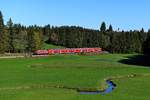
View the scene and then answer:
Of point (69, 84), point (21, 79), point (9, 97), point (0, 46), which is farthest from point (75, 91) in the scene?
point (0, 46)

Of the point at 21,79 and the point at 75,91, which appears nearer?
the point at 75,91

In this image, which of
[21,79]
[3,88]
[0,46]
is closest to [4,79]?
[21,79]

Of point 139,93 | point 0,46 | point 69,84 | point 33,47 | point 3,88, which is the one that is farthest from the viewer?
point 33,47

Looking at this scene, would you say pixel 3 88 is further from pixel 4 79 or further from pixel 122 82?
pixel 122 82

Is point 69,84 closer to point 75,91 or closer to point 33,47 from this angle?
point 75,91

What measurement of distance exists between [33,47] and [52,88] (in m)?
127

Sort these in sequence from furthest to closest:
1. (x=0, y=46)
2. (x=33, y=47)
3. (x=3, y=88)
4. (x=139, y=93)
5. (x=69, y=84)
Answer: (x=33, y=47)
(x=0, y=46)
(x=69, y=84)
(x=3, y=88)
(x=139, y=93)

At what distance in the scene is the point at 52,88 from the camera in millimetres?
59500

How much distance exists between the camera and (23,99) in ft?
157

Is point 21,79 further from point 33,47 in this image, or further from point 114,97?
point 33,47

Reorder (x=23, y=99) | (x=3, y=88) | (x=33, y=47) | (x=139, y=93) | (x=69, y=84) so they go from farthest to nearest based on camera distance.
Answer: (x=33, y=47), (x=69, y=84), (x=3, y=88), (x=139, y=93), (x=23, y=99)

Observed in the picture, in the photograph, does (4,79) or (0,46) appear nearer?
(4,79)

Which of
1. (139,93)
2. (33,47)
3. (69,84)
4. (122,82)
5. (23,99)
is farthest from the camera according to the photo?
(33,47)

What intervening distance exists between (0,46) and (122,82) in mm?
92501
